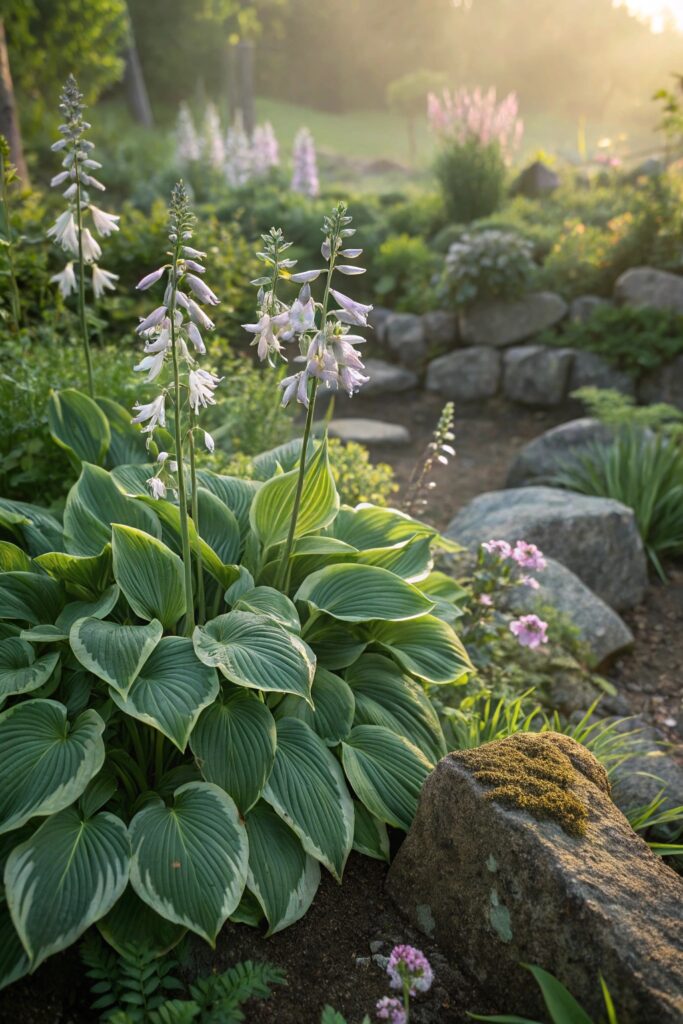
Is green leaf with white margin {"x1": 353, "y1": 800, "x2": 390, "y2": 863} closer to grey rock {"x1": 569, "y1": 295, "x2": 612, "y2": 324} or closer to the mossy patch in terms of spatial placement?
the mossy patch

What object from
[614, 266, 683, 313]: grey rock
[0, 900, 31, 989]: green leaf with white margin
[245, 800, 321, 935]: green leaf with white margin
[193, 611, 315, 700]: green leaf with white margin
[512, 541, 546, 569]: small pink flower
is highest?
[193, 611, 315, 700]: green leaf with white margin

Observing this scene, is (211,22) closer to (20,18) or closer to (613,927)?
(20,18)

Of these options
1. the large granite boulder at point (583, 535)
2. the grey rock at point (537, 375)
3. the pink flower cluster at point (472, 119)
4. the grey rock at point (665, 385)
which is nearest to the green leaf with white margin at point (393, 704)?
the large granite boulder at point (583, 535)

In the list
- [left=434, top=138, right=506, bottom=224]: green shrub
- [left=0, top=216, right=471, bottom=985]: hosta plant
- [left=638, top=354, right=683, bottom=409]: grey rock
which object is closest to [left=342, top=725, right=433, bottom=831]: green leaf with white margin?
[left=0, top=216, right=471, bottom=985]: hosta plant

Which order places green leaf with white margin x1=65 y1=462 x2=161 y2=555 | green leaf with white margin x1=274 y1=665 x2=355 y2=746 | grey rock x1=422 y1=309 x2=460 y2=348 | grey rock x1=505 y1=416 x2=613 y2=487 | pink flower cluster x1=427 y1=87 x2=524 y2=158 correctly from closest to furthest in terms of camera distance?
green leaf with white margin x1=274 y1=665 x2=355 y2=746, green leaf with white margin x1=65 y1=462 x2=161 y2=555, grey rock x1=505 y1=416 x2=613 y2=487, grey rock x1=422 y1=309 x2=460 y2=348, pink flower cluster x1=427 y1=87 x2=524 y2=158

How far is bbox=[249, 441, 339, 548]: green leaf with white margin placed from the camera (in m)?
2.73

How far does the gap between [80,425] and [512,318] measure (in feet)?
19.7

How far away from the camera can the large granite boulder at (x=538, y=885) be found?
1.80 meters

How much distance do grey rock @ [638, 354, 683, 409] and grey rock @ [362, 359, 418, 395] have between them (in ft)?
7.49

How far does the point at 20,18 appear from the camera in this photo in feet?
29.1

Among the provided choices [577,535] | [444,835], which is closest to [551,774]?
[444,835]

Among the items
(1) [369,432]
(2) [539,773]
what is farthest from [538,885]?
(1) [369,432]

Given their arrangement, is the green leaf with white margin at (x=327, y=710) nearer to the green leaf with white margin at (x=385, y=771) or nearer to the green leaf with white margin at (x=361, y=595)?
the green leaf with white margin at (x=385, y=771)

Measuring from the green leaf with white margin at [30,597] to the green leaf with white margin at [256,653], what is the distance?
585 millimetres
